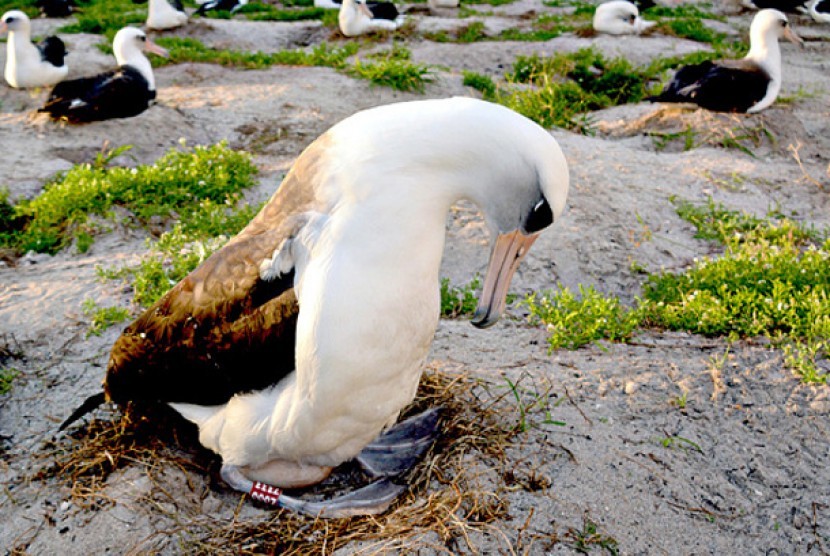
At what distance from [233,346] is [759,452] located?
2.17 m

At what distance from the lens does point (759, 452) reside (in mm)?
3295

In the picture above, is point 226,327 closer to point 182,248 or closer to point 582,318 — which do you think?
point 582,318

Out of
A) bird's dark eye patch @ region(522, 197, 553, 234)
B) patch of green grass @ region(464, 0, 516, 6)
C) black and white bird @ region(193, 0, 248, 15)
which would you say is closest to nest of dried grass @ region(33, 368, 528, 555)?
bird's dark eye patch @ region(522, 197, 553, 234)

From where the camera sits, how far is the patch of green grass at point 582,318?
4020mm

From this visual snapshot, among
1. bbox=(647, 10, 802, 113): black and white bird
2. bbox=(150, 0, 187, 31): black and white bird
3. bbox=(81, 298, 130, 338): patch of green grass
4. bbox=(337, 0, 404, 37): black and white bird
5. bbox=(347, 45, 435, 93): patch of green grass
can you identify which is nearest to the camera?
bbox=(81, 298, 130, 338): patch of green grass

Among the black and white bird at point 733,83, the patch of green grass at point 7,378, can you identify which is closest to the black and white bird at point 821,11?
the black and white bird at point 733,83

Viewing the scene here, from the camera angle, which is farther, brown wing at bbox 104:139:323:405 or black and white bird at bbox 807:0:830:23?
black and white bird at bbox 807:0:830:23

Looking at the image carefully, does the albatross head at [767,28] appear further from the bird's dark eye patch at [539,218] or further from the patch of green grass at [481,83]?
the bird's dark eye patch at [539,218]

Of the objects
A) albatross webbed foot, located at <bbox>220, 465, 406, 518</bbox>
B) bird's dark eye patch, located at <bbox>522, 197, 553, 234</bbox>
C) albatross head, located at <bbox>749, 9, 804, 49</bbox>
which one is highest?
bird's dark eye patch, located at <bbox>522, 197, 553, 234</bbox>

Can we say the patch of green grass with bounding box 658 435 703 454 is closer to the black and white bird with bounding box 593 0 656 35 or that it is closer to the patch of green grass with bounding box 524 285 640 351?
the patch of green grass with bounding box 524 285 640 351

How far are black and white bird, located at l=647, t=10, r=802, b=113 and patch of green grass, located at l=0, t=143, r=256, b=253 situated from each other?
4.26m

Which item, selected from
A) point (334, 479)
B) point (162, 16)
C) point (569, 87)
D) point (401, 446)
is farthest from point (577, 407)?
point (162, 16)

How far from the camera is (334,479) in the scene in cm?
331

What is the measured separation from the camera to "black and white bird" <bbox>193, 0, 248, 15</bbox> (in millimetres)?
14258
